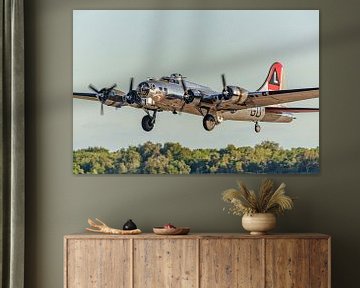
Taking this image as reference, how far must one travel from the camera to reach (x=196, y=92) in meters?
6.64

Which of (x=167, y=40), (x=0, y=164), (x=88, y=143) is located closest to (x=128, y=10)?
(x=167, y=40)

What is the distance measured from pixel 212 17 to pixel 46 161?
5.71ft

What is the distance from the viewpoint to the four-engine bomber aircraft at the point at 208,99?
21.7 feet

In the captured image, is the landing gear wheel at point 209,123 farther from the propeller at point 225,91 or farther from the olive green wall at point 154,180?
the olive green wall at point 154,180

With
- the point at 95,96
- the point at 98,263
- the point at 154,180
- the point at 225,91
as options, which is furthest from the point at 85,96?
the point at 98,263

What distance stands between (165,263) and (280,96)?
162 cm

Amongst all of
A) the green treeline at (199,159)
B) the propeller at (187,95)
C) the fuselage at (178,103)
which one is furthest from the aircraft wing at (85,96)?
the propeller at (187,95)

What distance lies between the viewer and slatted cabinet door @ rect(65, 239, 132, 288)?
614cm

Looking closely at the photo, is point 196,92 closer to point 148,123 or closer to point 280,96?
point 148,123

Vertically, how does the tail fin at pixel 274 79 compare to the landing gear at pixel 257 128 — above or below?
above

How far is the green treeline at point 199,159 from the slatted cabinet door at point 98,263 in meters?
0.70

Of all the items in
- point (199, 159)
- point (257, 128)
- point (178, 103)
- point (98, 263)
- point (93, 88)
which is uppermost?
point (93, 88)

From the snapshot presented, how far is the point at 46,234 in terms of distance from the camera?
664cm

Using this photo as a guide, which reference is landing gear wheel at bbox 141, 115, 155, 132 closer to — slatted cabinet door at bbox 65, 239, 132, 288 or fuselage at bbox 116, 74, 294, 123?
fuselage at bbox 116, 74, 294, 123
